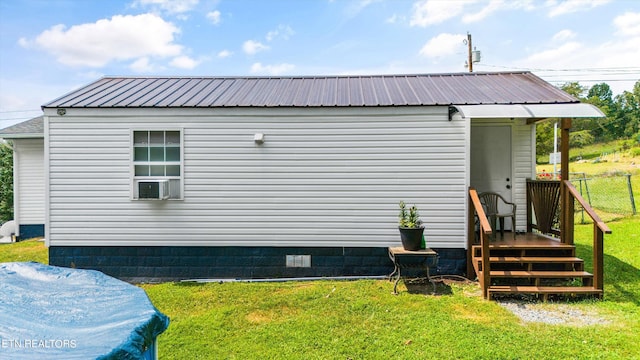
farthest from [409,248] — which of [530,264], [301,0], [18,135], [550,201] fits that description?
[18,135]

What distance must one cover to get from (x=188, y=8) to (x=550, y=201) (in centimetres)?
1060

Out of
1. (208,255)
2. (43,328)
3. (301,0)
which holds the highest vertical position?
(301,0)

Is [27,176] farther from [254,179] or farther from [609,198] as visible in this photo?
[609,198]

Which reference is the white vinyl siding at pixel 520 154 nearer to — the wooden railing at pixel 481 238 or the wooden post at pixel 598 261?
the wooden railing at pixel 481 238

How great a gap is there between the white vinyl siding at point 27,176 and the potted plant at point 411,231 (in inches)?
395

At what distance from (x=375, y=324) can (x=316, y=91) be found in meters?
4.33

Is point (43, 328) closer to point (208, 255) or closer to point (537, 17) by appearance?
point (208, 255)

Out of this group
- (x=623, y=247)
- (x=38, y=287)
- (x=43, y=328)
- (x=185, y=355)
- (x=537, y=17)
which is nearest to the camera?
(x=43, y=328)

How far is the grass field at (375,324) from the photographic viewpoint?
11.1 feet

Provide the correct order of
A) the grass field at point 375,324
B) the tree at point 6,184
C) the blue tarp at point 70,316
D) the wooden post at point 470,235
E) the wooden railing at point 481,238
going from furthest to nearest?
the tree at point 6,184 < the wooden post at point 470,235 < the wooden railing at point 481,238 < the grass field at point 375,324 < the blue tarp at point 70,316

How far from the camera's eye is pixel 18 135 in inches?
377

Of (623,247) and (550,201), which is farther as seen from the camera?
(623,247)

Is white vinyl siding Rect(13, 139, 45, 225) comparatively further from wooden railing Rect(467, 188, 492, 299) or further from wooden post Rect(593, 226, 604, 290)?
wooden post Rect(593, 226, 604, 290)

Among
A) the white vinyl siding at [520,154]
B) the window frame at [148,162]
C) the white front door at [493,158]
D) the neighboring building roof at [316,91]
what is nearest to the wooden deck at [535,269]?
the white vinyl siding at [520,154]
